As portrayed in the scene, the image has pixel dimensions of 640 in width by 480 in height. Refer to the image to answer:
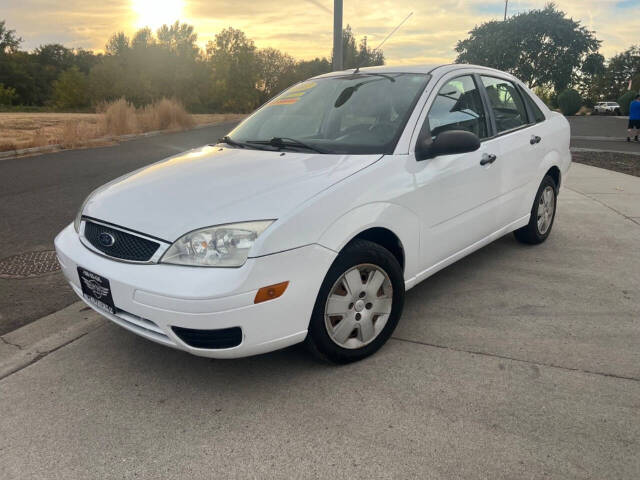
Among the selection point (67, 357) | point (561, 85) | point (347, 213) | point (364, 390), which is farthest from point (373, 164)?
point (561, 85)

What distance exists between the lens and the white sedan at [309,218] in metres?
2.49

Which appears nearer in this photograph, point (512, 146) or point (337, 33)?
point (512, 146)

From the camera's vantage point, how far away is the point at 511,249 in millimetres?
5137

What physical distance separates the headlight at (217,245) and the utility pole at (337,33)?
708cm

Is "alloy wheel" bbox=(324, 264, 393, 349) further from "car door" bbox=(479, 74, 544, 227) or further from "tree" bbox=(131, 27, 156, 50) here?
"tree" bbox=(131, 27, 156, 50)

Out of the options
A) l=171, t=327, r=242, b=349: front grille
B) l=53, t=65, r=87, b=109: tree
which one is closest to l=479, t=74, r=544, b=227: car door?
l=171, t=327, r=242, b=349: front grille

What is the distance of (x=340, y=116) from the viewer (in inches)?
145

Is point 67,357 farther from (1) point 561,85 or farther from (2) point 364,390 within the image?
(1) point 561,85

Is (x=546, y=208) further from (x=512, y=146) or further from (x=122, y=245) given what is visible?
(x=122, y=245)

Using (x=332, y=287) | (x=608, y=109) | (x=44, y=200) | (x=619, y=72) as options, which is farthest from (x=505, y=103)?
(x=619, y=72)

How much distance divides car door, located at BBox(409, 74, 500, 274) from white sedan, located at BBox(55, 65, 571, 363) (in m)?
0.01

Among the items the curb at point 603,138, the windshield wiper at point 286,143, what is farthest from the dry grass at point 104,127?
the curb at point 603,138

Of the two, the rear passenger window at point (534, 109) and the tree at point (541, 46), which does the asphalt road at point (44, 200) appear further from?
the tree at point (541, 46)

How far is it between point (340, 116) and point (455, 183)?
3.00ft
